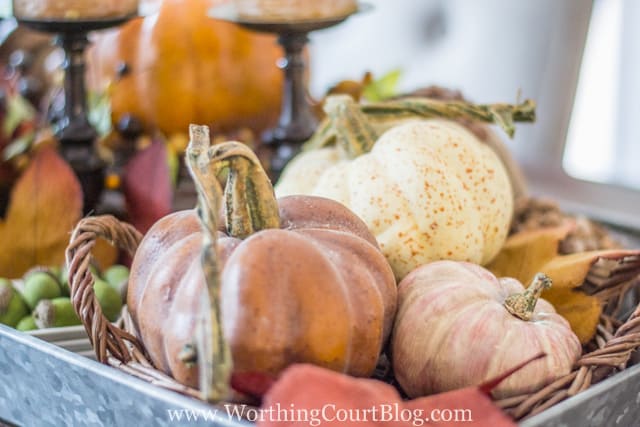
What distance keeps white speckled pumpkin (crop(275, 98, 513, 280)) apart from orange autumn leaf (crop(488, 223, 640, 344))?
4cm

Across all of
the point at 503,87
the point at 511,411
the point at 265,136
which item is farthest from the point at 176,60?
the point at 511,411

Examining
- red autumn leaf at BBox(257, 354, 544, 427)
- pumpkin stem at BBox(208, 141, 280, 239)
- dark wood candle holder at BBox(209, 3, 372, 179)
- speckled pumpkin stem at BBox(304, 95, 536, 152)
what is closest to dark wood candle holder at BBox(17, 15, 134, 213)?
dark wood candle holder at BBox(209, 3, 372, 179)

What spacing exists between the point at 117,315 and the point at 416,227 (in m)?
0.27

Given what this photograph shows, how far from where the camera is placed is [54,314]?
712mm

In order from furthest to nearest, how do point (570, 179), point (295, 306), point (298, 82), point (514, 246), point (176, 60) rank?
point (570, 179) → point (176, 60) → point (298, 82) → point (514, 246) → point (295, 306)

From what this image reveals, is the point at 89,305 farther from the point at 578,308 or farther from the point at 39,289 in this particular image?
the point at 578,308

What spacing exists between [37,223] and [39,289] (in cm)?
15

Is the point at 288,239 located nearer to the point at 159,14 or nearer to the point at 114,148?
the point at 114,148

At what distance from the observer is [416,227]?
2.28ft

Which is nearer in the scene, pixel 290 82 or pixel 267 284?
pixel 267 284

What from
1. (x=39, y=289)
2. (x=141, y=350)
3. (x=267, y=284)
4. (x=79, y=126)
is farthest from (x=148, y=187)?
(x=267, y=284)

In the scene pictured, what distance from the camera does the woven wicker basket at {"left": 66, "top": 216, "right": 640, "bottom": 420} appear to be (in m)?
0.54

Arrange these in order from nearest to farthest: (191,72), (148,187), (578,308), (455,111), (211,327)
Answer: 1. (211,327)
2. (578,308)
3. (455,111)
4. (148,187)
5. (191,72)

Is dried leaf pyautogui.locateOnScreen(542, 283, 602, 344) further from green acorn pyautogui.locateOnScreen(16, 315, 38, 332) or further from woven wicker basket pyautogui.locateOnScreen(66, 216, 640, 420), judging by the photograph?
green acorn pyautogui.locateOnScreen(16, 315, 38, 332)
